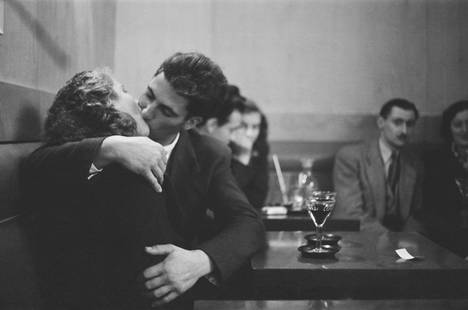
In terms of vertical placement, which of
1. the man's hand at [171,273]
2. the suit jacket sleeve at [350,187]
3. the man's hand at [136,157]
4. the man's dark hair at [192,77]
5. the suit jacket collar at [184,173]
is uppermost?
the man's dark hair at [192,77]

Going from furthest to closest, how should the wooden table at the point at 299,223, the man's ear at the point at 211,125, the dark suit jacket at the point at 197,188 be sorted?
the man's ear at the point at 211,125
the wooden table at the point at 299,223
the dark suit jacket at the point at 197,188

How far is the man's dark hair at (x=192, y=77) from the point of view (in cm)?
187

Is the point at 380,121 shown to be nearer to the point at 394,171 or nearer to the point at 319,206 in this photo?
the point at 394,171

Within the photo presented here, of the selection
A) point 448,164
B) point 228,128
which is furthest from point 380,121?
point 228,128

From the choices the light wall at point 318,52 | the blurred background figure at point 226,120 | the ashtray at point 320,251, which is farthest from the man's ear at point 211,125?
the ashtray at point 320,251

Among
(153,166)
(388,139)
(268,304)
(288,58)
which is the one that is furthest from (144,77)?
(268,304)

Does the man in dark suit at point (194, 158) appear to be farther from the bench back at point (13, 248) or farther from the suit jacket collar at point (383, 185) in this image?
the suit jacket collar at point (383, 185)

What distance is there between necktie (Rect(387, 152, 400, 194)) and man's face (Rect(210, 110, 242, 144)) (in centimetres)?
116

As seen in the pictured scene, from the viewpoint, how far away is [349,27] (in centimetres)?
408

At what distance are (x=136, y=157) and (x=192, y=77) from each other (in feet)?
2.24

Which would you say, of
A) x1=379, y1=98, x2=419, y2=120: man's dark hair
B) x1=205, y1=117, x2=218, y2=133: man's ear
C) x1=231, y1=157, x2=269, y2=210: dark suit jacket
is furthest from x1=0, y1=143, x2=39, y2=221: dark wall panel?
x1=379, y1=98, x2=419, y2=120: man's dark hair

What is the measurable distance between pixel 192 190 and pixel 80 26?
1.34 m

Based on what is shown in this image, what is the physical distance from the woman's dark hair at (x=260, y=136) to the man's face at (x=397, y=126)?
88 cm

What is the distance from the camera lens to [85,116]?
151 cm
